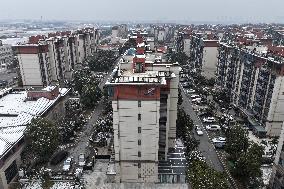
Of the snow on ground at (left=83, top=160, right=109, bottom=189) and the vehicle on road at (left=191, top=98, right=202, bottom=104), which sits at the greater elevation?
the vehicle on road at (left=191, top=98, right=202, bottom=104)

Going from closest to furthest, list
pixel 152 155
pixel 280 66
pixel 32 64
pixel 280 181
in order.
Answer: pixel 280 181 < pixel 152 155 < pixel 280 66 < pixel 32 64

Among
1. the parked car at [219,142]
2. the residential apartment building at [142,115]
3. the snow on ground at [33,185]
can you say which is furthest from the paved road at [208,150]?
the snow on ground at [33,185]

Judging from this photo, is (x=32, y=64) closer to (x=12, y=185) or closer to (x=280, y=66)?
(x=12, y=185)

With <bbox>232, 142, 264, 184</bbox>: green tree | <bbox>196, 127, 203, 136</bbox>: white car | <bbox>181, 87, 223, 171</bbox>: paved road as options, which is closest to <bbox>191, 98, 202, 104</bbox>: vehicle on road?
<bbox>181, 87, 223, 171</bbox>: paved road

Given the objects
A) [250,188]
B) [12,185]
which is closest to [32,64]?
[12,185]

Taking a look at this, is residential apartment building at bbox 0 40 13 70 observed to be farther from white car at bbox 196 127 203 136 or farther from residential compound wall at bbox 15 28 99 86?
white car at bbox 196 127 203 136

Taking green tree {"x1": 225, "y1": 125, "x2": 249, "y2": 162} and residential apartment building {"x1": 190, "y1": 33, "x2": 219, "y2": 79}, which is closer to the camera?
green tree {"x1": 225, "y1": 125, "x2": 249, "y2": 162}
